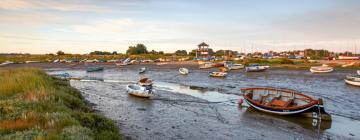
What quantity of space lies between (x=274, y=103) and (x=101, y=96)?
1616 centimetres

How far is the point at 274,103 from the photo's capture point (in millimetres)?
21312

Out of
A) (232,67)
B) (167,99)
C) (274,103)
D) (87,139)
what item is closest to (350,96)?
(274,103)

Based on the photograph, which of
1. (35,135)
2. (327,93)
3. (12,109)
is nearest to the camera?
(35,135)

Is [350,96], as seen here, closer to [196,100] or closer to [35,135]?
[196,100]

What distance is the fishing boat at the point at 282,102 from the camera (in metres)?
19.0

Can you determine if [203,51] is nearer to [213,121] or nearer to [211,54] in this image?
[211,54]

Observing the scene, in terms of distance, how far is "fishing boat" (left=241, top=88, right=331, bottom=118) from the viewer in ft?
62.2

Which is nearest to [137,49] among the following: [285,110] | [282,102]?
[282,102]

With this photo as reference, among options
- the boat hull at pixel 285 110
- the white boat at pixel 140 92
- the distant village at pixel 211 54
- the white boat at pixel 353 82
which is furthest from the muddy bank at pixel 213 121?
the distant village at pixel 211 54

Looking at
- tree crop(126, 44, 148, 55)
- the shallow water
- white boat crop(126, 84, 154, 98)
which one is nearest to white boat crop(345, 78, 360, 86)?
the shallow water

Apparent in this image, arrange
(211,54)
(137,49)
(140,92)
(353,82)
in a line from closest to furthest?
1. (140,92)
2. (353,82)
3. (211,54)
4. (137,49)

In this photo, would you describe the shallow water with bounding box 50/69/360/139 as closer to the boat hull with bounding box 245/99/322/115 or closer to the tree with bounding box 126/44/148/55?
the boat hull with bounding box 245/99/322/115

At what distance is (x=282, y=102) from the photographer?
21.3 meters

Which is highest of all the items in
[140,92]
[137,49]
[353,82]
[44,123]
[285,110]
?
[137,49]
